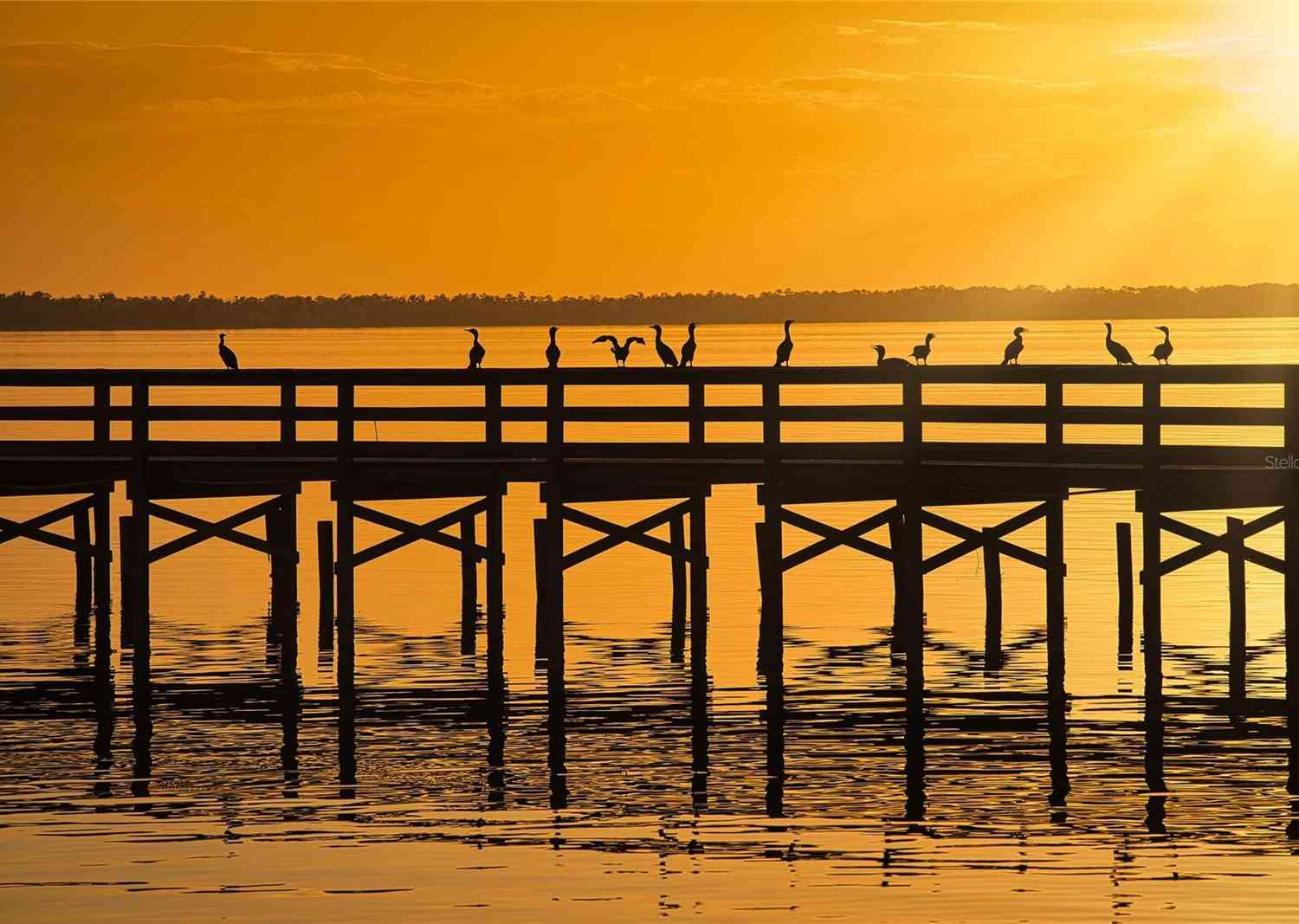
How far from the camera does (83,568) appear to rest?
40344mm

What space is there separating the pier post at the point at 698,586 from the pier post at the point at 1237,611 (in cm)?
636

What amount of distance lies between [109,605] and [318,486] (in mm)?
36125

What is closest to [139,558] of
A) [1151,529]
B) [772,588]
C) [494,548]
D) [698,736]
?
[494,548]

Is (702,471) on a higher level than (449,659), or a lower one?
higher

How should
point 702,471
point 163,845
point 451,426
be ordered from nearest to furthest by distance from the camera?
point 163,845, point 702,471, point 451,426

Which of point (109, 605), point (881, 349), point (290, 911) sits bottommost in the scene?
point (290, 911)

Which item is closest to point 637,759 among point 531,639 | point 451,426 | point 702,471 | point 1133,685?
point 702,471

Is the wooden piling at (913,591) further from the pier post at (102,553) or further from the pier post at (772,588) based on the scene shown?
the pier post at (102,553)

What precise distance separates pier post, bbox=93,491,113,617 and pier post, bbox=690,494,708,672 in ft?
28.1

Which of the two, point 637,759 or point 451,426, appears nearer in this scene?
point 637,759

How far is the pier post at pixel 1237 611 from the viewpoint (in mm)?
27891

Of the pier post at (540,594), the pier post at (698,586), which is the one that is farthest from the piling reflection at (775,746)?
the pier post at (540,594)

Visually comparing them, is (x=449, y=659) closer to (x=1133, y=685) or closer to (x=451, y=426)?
(x=1133, y=685)

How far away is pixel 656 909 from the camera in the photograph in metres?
18.9
